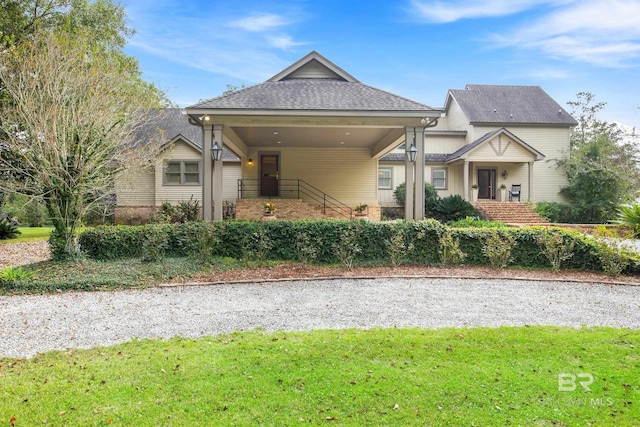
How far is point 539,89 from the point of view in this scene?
83.8ft

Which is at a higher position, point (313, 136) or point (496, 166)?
point (313, 136)

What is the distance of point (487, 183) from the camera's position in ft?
73.3

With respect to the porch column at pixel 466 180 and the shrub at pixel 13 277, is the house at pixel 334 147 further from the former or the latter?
the shrub at pixel 13 277

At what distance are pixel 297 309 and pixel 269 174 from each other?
12.7 meters

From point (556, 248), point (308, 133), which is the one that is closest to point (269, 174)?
point (308, 133)

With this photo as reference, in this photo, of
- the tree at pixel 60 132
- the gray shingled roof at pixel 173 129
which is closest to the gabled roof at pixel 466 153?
the gray shingled roof at pixel 173 129

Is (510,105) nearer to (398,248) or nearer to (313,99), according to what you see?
(313,99)

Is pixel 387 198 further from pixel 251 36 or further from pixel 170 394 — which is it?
pixel 170 394

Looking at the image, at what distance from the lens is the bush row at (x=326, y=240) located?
8.94m

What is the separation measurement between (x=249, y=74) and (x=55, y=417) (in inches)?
1266

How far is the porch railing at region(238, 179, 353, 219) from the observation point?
58.2 feet

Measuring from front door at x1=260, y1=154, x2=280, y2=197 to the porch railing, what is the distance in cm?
19

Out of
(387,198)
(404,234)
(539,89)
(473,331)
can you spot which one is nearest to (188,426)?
(473,331)

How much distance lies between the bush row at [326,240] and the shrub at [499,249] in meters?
0.10
